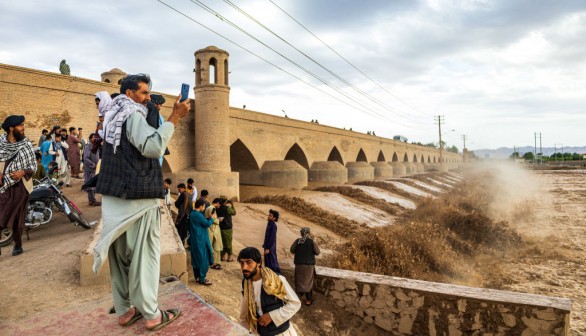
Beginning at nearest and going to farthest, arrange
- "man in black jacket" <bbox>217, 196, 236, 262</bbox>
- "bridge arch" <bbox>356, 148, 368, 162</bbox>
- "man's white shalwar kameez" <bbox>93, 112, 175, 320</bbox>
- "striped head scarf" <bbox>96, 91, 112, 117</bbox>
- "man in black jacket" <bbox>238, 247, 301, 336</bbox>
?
1. "man's white shalwar kameez" <bbox>93, 112, 175, 320</bbox>
2. "man in black jacket" <bbox>238, 247, 301, 336</bbox>
3. "striped head scarf" <bbox>96, 91, 112, 117</bbox>
4. "man in black jacket" <bbox>217, 196, 236, 262</bbox>
5. "bridge arch" <bbox>356, 148, 368, 162</bbox>

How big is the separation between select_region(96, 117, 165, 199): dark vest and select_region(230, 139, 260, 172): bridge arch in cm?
1733

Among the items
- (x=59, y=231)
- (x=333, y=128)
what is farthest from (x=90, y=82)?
(x=333, y=128)

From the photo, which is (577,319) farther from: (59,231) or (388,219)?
(388,219)

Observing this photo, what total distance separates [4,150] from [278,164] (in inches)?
676

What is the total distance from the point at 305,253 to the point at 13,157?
454 cm

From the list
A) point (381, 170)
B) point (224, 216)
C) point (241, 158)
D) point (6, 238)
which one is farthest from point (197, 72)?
point (381, 170)

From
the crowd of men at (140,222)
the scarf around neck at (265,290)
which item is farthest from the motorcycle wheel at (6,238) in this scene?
the scarf around neck at (265,290)

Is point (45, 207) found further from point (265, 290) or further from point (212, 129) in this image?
point (212, 129)

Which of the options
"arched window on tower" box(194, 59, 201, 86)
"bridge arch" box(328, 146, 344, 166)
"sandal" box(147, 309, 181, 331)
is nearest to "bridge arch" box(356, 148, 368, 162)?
"bridge arch" box(328, 146, 344, 166)

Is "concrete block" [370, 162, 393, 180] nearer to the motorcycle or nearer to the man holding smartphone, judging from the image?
the motorcycle

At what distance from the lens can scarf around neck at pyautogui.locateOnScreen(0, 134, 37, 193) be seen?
4.75 m

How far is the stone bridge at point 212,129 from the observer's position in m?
11.4

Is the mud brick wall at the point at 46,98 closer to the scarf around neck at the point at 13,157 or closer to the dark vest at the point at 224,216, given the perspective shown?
the scarf around neck at the point at 13,157

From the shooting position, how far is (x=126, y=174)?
244cm
